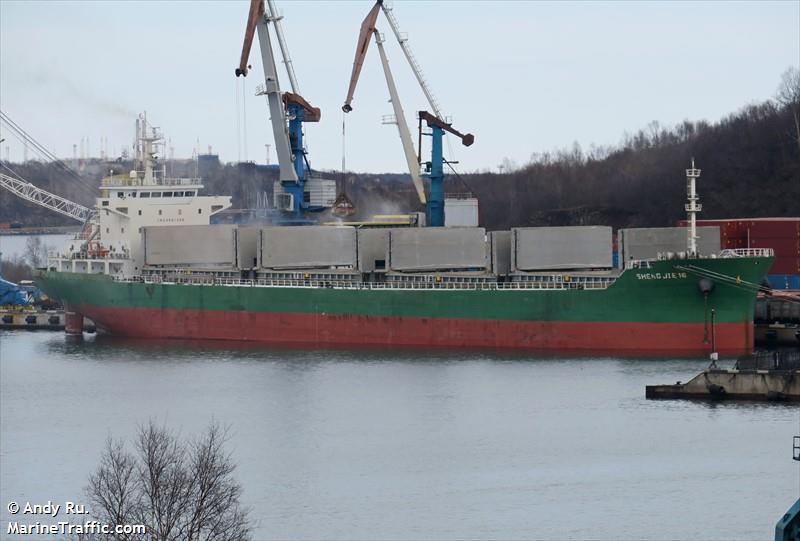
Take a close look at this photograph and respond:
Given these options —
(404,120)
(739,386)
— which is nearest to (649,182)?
(404,120)

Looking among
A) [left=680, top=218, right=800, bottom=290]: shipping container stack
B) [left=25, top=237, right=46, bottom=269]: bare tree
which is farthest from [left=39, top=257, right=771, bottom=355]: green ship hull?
[left=25, top=237, right=46, bottom=269]: bare tree

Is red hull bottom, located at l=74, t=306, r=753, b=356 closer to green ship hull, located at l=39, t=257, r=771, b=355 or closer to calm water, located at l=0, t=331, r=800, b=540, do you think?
green ship hull, located at l=39, t=257, r=771, b=355

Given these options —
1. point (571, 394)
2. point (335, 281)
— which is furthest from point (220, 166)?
point (571, 394)

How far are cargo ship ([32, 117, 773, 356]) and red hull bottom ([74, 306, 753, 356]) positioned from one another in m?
0.03

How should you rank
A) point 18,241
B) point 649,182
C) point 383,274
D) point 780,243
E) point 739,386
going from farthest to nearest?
point 18,241 → point 649,182 → point 780,243 → point 383,274 → point 739,386

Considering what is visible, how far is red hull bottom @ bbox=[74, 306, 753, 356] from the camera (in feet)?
104

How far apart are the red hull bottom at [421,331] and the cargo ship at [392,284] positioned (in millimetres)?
30

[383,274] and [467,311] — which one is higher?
[383,274]

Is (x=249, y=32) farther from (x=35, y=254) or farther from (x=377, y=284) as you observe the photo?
(x=35, y=254)

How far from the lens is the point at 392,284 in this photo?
115 ft

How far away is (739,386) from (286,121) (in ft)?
61.7

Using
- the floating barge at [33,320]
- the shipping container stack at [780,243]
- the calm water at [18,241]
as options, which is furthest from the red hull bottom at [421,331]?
the calm water at [18,241]

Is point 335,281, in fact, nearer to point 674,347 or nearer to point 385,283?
point 385,283

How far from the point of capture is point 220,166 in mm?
76562
